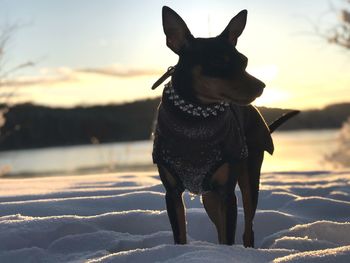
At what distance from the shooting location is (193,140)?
3359mm

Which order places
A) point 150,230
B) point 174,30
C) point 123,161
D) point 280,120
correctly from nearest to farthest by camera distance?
1. point 174,30
2. point 150,230
3. point 280,120
4. point 123,161

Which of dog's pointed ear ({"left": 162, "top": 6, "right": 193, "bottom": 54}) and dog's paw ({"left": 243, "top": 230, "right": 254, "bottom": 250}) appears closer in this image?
dog's pointed ear ({"left": 162, "top": 6, "right": 193, "bottom": 54})

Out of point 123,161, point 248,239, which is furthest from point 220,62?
point 123,161

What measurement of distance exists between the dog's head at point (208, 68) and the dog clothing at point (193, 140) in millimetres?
88

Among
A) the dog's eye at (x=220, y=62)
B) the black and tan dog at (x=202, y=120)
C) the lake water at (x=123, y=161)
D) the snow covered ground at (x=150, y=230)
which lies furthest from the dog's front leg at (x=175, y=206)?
the lake water at (x=123, y=161)

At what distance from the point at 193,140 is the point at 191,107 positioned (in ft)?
0.63

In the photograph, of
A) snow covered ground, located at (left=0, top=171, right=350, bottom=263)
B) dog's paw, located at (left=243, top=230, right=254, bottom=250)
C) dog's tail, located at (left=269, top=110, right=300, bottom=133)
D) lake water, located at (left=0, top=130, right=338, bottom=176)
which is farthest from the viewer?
lake water, located at (left=0, top=130, right=338, bottom=176)

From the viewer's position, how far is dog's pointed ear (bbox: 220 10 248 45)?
3606mm

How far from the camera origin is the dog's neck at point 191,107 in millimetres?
3342

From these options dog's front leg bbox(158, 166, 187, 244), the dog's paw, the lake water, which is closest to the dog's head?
dog's front leg bbox(158, 166, 187, 244)

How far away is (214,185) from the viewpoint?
345 centimetres

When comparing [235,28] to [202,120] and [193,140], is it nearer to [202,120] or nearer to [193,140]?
[202,120]

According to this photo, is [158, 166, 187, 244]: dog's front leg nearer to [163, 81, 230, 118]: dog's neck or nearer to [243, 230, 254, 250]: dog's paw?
[163, 81, 230, 118]: dog's neck

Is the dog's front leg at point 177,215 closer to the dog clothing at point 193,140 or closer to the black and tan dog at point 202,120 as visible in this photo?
the black and tan dog at point 202,120
